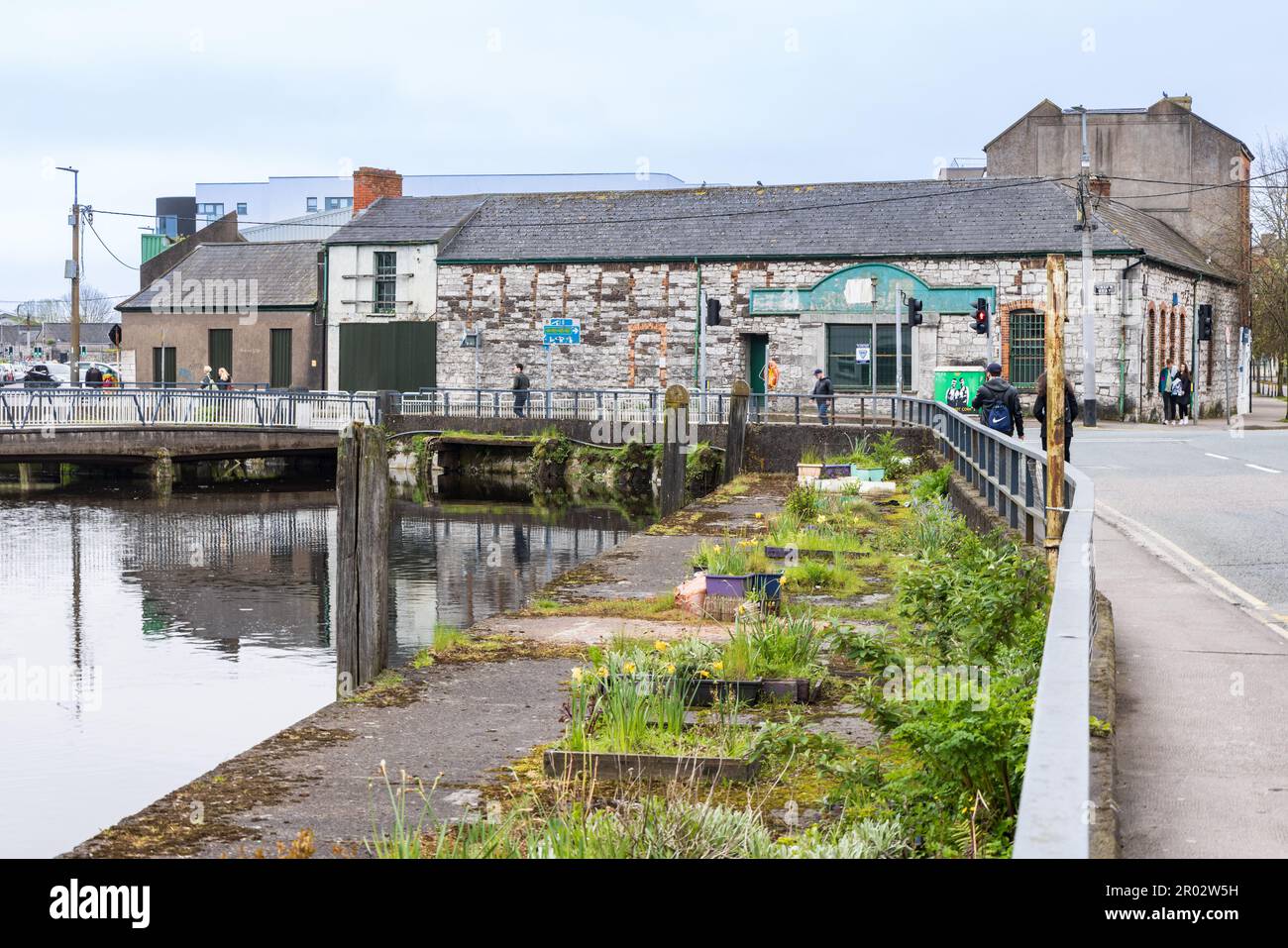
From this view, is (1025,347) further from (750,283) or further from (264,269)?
(264,269)

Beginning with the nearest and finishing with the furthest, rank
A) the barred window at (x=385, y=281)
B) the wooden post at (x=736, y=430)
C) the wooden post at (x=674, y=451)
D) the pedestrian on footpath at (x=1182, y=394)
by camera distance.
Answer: the wooden post at (x=674, y=451) < the wooden post at (x=736, y=430) < the pedestrian on footpath at (x=1182, y=394) < the barred window at (x=385, y=281)

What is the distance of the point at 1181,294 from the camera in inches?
1786

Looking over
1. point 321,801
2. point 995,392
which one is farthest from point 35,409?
point 321,801

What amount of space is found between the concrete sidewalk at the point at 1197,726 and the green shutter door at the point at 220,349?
41482 mm

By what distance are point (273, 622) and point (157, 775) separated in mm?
7197

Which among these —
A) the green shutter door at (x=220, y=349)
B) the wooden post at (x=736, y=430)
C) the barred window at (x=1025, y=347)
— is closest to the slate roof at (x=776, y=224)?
the barred window at (x=1025, y=347)

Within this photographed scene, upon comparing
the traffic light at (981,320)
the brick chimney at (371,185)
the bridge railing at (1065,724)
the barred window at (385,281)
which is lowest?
the bridge railing at (1065,724)

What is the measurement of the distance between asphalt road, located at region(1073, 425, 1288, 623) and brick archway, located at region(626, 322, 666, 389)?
1455 cm

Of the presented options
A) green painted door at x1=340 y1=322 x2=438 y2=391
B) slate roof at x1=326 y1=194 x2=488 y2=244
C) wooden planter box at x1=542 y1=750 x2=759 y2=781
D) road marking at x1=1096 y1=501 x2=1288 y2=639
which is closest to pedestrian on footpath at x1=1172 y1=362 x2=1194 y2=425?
green painted door at x1=340 y1=322 x2=438 y2=391

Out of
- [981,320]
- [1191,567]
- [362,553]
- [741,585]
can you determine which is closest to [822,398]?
[981,320]

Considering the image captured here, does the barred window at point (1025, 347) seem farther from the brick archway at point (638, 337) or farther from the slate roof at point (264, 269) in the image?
the slate roof at point (264, 269)

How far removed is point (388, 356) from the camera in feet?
153

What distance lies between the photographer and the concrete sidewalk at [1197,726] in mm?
6223

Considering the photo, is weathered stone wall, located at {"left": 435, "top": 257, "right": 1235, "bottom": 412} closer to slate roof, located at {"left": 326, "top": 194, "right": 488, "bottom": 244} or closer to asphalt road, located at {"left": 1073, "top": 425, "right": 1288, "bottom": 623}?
slate roof, located at {"left": 326, "top": 194, "right": 488, "bottom": 244}
